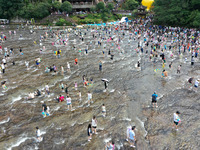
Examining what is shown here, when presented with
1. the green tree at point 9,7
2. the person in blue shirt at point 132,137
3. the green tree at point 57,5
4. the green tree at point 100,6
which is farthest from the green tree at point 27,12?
the person in blue shirt at point 132,137

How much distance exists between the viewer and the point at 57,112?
43.9 ft

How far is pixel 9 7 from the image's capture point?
67.0 meters

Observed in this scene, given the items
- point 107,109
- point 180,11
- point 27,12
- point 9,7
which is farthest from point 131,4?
point 107,109

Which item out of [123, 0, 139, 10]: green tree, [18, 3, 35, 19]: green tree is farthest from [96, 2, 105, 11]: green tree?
[18, 3, 35, 19]: green tree

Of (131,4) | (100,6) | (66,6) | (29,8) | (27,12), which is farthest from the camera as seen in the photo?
(131,4)

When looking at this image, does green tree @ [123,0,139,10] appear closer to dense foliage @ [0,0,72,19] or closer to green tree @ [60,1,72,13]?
dense foliage @ [0,0,72,19]

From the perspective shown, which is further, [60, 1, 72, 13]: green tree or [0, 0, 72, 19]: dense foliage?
[0, 0, 72, 19]: dense foliage

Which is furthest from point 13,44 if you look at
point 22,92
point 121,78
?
point 121,78

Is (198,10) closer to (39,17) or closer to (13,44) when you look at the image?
(13,44)

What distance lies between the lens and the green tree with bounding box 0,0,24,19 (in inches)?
2589

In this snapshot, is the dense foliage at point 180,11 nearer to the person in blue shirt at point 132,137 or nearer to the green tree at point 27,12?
the person in blue shirt at point 132,137

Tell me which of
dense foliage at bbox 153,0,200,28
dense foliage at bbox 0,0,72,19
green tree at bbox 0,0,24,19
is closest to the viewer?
dense foliage at bbox 153,0,200,28

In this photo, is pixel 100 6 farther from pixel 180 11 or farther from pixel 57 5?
pixel 180 11

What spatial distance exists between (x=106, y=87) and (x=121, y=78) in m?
3.18
